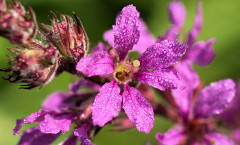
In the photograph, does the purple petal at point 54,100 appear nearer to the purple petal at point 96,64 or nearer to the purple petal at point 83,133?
the purple petal at point 83,133

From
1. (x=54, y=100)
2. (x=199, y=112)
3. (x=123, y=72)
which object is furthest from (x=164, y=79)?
(x=54, y=100)

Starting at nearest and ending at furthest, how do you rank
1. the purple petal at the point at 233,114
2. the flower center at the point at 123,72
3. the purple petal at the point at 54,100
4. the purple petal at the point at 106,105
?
the purple petal at the point at 106,105 → the flower center at the point at 123,72 → the purple petal at the point at 54,100 → the purple petal at the point at 233,114

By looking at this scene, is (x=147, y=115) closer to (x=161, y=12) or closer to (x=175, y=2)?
(x=175, y=2)

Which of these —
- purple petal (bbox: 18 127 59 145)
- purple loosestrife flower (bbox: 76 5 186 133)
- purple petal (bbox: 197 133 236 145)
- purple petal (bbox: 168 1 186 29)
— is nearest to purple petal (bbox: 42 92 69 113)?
purple petal (bbox: 18 127 59 145)

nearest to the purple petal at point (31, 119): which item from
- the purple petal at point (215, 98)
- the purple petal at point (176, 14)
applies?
the purple petal at point (215, 98)

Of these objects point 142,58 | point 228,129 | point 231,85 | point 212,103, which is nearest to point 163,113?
point 212,103

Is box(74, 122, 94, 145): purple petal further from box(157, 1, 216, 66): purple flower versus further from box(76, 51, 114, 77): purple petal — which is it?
box(157, 1, 216, 66): purple flower
